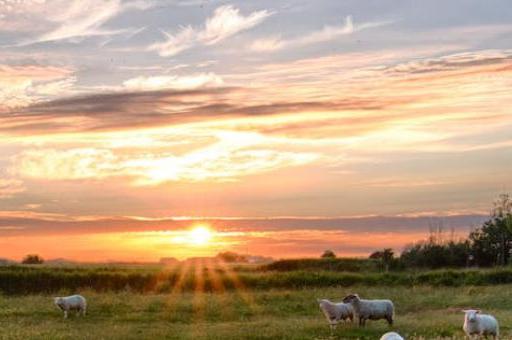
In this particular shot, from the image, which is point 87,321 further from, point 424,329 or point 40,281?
point 40,281

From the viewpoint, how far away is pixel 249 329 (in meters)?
32.8

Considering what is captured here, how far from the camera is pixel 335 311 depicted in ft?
111

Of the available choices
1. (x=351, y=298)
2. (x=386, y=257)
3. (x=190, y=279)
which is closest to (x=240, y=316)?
(x=351, y=298)

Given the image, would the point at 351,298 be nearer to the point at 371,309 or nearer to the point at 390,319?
the point at 371,309

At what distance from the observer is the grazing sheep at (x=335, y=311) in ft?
110

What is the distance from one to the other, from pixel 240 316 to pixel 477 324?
14764 millimetres

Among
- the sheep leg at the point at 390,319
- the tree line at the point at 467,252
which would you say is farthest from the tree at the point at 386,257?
the sheep leg at the point at 390,319

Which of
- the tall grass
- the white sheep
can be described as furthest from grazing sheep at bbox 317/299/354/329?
the tall grass

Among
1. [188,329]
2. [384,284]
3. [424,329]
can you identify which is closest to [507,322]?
[424,329]

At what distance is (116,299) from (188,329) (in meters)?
12.5

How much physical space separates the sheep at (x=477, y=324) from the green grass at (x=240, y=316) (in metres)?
0.59

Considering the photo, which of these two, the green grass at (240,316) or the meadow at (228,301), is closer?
the green grass at (240,316)

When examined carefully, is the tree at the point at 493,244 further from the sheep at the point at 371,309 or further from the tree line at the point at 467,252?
the sheep at the point at 371,309

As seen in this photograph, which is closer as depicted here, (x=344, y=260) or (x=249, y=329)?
(x=249, y=329)
